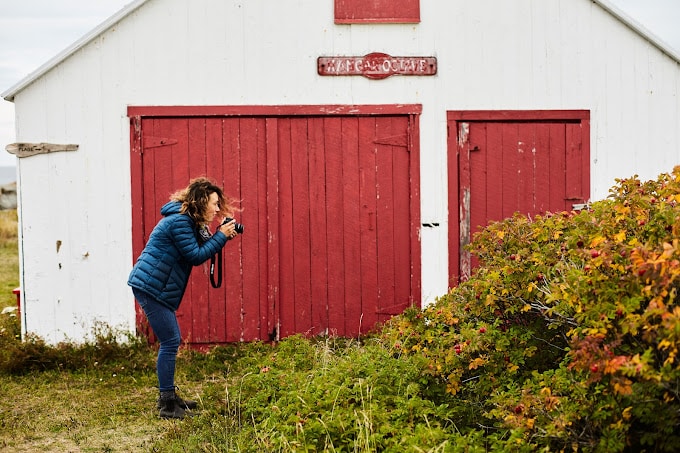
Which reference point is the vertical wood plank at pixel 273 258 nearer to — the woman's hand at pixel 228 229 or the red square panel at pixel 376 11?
the red square panel at pixel 376 11

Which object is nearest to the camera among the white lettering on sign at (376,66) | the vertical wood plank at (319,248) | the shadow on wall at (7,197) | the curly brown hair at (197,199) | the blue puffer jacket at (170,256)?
the blue puffer jacket at (170,256)

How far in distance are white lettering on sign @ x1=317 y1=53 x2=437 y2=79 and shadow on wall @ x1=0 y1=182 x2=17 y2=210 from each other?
83.7 feet

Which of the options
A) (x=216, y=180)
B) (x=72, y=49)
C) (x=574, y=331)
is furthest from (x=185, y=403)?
(x=72, y=49)

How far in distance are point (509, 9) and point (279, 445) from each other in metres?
5.74

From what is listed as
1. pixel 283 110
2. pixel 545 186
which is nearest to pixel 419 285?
pixel 545 186

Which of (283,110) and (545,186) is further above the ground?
(283,110)

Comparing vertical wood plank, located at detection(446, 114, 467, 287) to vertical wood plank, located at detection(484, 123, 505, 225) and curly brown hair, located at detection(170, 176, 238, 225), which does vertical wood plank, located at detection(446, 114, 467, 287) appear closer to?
vertical wood plank, located at detection(484, 123, 505, 225)

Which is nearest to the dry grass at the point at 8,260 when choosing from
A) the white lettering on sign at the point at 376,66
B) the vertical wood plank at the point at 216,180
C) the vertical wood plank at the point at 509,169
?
the vertical wood plank at the point at 216,180

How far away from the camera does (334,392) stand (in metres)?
5.61

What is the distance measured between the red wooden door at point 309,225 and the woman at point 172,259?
240 centimetres

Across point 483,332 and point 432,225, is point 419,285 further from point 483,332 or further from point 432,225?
point 483,332

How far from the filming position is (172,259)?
254 inches

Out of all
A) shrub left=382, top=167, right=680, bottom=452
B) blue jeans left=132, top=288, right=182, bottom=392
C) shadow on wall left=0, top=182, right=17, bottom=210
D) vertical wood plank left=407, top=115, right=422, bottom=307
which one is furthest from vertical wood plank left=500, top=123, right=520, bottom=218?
shadow on wall left=0, top=182, right=17, bottom=210

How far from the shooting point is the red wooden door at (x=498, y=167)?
29.9ft
